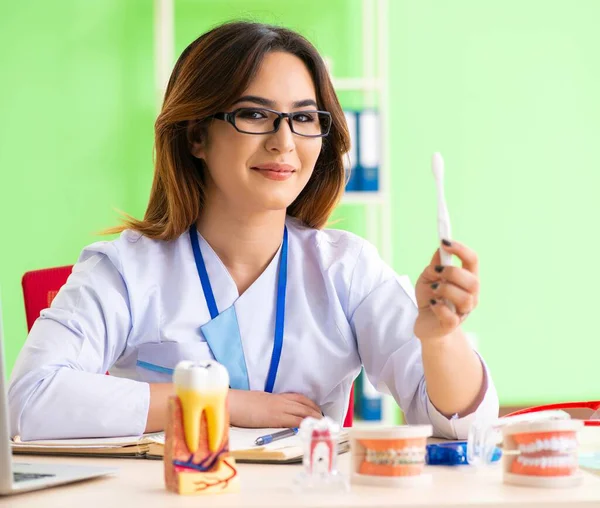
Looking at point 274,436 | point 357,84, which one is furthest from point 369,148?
point 274,436

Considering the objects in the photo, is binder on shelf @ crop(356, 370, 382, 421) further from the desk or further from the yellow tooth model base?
the yellow tooth model base

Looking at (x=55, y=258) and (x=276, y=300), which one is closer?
(x=276, y=300)

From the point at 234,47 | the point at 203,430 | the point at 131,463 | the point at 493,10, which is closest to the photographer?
the point at 203,430

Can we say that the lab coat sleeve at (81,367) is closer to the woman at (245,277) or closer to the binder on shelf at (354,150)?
the woman at (245,277)

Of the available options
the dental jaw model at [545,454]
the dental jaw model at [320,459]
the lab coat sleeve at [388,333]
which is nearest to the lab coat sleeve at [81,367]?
the lab coat sleeve at [388,333]

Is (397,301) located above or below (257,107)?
below

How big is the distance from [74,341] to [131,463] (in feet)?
1.57

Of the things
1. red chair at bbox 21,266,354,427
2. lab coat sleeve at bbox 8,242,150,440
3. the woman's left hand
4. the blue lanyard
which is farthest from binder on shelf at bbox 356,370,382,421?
the woman's left hand

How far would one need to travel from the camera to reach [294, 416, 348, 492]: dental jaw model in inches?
41.5

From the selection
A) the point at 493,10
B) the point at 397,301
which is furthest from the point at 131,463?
the point at 493,10

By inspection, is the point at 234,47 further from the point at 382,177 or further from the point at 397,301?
the point at 382,177

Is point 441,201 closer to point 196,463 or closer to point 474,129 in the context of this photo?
point 196,463

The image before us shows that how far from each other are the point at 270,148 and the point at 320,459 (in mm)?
880

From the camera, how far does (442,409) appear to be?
1.57 metres
